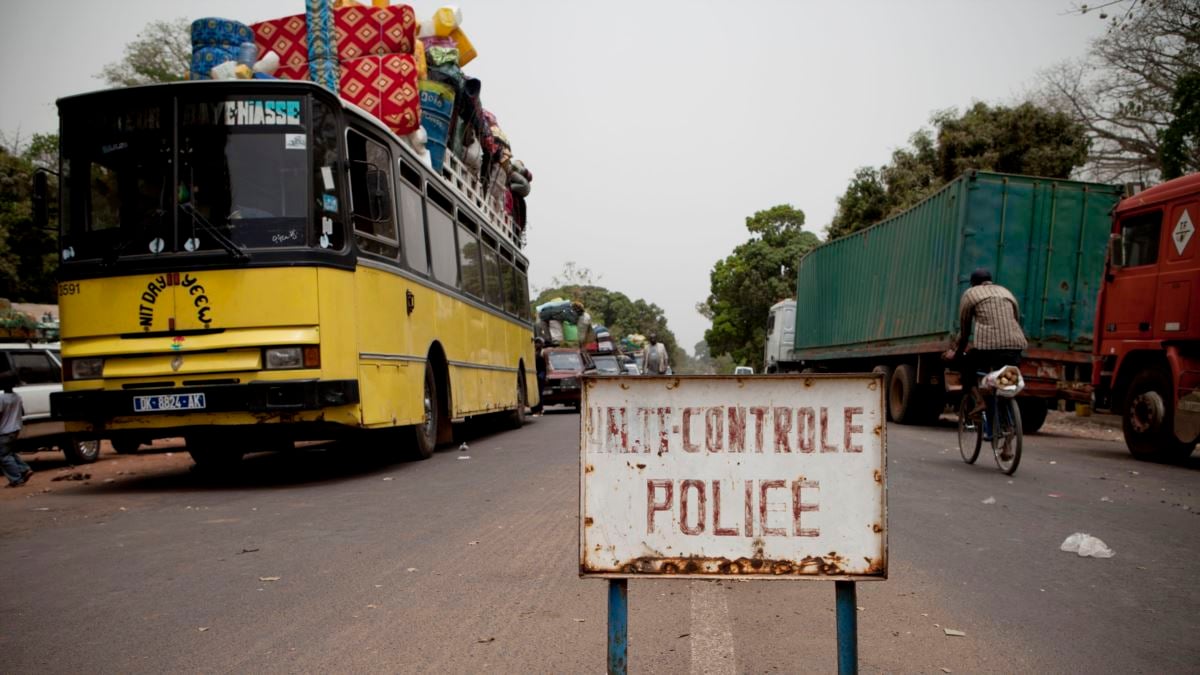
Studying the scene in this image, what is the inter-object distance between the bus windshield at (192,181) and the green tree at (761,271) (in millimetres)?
47806

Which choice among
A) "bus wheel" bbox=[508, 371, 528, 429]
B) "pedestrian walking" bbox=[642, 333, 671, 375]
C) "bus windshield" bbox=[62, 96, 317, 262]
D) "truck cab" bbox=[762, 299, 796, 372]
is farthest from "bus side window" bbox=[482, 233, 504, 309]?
"truck cab" bbox=[762, 299, 796, 372]

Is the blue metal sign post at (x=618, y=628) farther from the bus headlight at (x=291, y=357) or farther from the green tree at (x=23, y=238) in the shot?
the green tree at (x=23, y=238)

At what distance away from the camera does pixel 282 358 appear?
7230mm

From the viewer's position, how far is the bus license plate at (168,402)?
281 inches

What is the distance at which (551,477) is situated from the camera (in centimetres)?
812

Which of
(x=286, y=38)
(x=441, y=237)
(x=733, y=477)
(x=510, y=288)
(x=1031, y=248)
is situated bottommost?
(x=733, y=477)

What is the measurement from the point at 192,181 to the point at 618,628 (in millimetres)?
6451

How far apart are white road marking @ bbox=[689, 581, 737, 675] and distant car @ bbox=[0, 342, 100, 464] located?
9.35 m

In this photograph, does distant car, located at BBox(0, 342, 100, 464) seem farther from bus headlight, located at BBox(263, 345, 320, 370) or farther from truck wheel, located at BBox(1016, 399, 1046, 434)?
truck wheel, located at BBox(1016, 399, 1046, 434)

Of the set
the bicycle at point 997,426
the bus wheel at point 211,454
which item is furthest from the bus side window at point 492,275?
the bicycle at point 997,426

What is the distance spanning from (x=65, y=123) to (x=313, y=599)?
6.00 metres

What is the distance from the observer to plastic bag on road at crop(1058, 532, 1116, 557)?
482 cm

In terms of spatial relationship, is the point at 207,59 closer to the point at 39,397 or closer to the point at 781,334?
the point at 39,397

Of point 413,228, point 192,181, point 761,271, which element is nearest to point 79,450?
point 413,228
